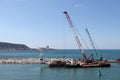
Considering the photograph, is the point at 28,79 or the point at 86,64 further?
Answer: the point at 86,64

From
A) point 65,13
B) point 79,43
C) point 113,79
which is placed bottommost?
point 113,79

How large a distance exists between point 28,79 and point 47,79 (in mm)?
3787

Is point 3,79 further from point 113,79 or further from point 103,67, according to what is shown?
point 103,67

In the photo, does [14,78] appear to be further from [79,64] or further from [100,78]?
[79,64]

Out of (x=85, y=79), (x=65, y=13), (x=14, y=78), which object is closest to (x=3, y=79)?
(x=14, y=78)

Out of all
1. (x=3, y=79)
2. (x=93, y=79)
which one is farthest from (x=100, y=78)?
(x=3, y=79)

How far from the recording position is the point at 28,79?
184ft

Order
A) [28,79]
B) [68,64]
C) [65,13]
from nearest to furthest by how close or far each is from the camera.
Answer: [28,79]
[68,64]
[65,13]

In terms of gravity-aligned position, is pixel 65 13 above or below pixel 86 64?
above

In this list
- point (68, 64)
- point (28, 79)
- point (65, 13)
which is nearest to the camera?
point (28, 79)

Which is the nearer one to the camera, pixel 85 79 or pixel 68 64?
pixel 85 79

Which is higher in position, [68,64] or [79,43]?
[79,43]

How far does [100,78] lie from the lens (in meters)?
58.2

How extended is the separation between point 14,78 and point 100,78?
17391mm
